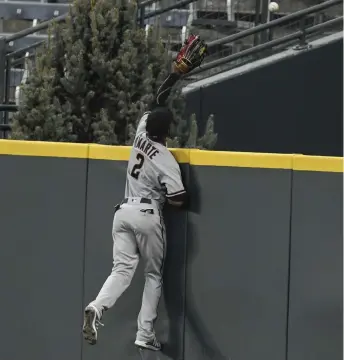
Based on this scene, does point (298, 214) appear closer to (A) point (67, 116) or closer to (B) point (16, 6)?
(A) point (67, 116)

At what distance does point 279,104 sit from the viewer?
1037cm

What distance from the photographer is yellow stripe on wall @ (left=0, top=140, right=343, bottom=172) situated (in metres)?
6.11

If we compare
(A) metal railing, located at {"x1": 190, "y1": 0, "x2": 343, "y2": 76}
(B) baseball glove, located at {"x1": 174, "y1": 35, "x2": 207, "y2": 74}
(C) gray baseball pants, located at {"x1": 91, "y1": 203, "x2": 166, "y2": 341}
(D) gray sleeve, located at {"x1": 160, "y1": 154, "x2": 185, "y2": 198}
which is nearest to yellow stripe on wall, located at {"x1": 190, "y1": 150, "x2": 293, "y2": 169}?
(D) gray sleeve, located at {"x1": 160, "y1": 154, "x2": 185, "y2": 198}

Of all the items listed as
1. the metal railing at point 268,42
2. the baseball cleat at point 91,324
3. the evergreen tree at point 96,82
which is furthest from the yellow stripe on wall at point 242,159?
the metal railing at point 268,42

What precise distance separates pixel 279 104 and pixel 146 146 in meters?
4.10

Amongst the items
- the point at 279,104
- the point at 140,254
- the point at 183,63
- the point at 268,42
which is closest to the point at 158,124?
the point at 183,63

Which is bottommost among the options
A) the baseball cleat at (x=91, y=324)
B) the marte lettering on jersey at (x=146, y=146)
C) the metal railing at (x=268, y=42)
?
the baseball cleat at (x=91, y=324)

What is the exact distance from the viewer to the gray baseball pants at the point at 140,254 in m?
6.45

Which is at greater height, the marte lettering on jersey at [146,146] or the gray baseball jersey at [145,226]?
the marte lettering on jersey at [146,146]

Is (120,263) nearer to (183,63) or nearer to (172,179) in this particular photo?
(172,179)

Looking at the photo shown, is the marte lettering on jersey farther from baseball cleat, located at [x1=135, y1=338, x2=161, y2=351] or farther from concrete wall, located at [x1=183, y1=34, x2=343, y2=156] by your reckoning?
concrete wall, located at [x1=183, y1=34, x2=343, y2=156]

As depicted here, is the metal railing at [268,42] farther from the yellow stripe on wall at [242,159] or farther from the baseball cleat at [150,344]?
the baseball cleat at [150,344]

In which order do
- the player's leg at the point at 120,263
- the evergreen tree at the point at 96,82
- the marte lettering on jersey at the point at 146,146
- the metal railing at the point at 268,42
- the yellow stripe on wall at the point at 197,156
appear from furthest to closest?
the metal railing at the point at 268,42 < the evergreen tree at the point at 96,82 < the marte lettering on jersey at the point at 146,146 < the player's leg at the point at 120,263 < the yellow stripe on wall at the point at 197,156

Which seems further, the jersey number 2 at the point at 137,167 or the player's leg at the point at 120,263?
the jersey number 2 at the point at 137,167
